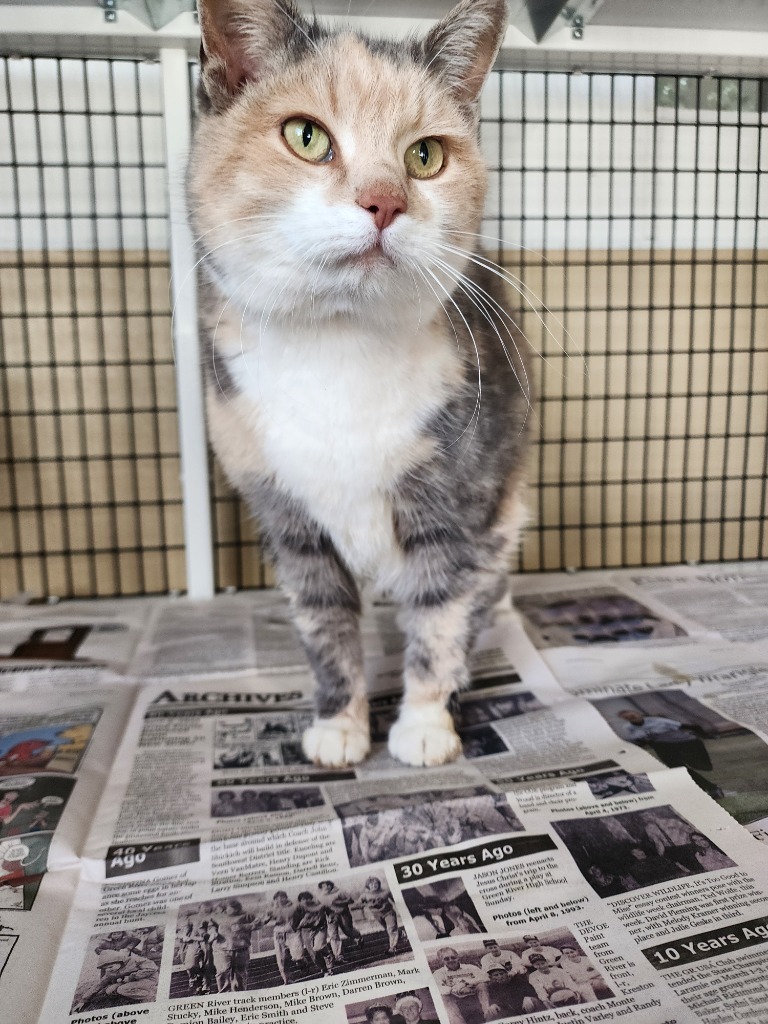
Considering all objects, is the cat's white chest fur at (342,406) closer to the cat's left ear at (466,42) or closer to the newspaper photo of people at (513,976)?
the cat's left ear at (466,42)

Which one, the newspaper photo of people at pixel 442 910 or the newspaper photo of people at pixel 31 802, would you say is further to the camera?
the newspaper photo of people at pixel 31 802

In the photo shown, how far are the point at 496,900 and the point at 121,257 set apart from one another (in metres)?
1.20

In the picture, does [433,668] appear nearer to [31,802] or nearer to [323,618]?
[323,618]

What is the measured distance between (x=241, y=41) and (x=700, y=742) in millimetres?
879

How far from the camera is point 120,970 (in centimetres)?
59

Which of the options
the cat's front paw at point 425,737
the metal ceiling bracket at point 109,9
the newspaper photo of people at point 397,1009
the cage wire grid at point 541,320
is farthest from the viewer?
the cage wire grid at point 541,320

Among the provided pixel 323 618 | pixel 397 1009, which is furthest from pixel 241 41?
pixel 397 1009

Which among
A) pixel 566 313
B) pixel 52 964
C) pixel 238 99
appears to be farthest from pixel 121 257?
pixel 52 964

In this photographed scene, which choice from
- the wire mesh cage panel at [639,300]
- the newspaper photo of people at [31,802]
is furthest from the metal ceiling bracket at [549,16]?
the newspaper photo of people at [31,802]

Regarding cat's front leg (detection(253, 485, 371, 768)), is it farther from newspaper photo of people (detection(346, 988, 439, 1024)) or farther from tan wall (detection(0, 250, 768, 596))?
tan wall (detection(0, 250, 768, 596))

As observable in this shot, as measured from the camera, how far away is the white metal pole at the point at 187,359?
125 cm

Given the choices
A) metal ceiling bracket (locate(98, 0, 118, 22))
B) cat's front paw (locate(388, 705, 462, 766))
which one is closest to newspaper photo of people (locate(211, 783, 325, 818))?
cat's front paw (locate(388, 705, 462, 766))

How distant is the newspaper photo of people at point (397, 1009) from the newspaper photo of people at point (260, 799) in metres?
0.28

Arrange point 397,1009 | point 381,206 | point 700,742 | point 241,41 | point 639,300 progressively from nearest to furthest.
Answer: point 397,1009 < point 381,206 < point 241,41 < point 700,742 < point 639,300
